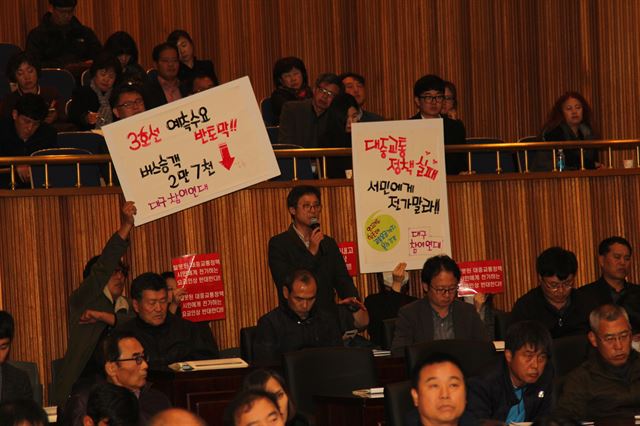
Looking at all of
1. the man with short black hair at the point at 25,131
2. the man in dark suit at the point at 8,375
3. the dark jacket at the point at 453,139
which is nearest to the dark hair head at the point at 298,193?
the dark jacket at the point at 453,139

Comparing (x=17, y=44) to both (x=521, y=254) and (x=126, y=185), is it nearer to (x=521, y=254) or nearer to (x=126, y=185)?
(x=126, y=185)

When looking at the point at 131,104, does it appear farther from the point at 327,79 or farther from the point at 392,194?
the point at 392,194

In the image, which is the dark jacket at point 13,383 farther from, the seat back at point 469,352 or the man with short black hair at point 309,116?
the man with short black hair at point 309,116

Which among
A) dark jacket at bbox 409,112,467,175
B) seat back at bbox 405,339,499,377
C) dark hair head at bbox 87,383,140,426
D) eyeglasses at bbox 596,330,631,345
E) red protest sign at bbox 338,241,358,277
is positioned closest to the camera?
dark hair head at bbox 87,383,140,426

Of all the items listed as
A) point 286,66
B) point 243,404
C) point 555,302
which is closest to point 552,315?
point 555,302

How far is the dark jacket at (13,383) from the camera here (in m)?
5.91

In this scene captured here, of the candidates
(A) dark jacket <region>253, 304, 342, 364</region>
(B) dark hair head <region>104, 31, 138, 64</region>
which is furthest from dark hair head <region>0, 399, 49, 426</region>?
(B) dark hair head <region>104, 31, 138, 64</region>

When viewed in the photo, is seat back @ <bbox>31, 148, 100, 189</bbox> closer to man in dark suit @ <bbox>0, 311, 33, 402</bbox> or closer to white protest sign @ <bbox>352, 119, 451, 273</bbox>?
white protest sign @ <bbox>352, 119, 451, 273</bbox>

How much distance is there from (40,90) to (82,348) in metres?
2.93

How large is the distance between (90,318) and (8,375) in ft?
3.43

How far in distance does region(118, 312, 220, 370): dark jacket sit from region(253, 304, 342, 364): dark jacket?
0.33 metres

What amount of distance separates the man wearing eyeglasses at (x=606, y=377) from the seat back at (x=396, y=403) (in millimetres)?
805

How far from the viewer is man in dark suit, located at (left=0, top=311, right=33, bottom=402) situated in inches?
231

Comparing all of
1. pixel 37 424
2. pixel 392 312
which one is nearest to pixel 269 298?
pixel 392 312
